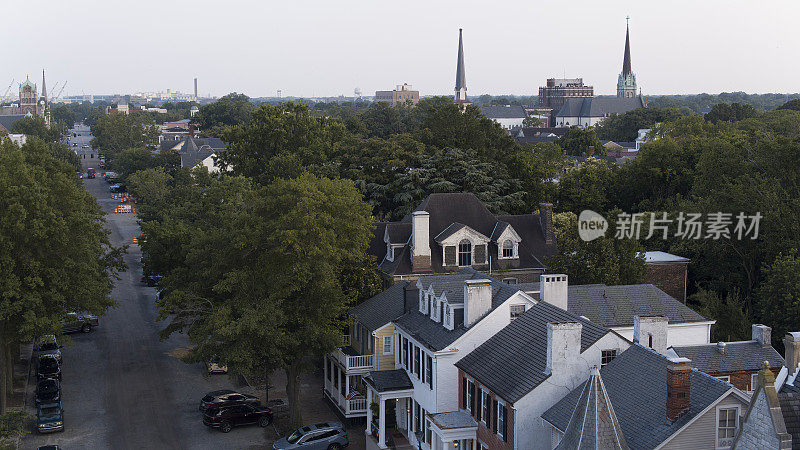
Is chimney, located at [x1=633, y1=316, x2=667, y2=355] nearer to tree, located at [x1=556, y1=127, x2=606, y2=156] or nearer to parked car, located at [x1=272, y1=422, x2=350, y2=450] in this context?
parked car, located at [x1=272, y1=422, x2=350, y2=450]

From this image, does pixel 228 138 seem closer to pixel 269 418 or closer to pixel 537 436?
pixel 269 418

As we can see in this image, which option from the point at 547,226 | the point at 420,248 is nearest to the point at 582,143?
the point at 547,226

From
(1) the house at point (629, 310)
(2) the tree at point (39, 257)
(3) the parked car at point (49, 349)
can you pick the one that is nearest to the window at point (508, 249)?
(1) the house at point (629, 310)

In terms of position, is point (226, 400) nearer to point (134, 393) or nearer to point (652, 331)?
point (134, 393)

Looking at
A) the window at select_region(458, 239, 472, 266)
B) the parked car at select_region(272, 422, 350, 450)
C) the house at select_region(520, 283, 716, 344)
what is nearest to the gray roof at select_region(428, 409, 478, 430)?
the parked car at select_region(272, 422, 350, 450)

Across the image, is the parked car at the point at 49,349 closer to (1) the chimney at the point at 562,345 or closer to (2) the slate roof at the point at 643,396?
(1) the chimney at the point at 562,345

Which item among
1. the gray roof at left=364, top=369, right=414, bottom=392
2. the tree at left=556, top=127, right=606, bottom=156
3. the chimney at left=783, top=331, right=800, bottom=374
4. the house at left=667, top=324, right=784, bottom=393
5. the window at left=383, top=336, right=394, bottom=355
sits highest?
the tree at left=556, top=127, right=606, bottom=156

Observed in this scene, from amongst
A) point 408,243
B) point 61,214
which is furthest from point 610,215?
point 61,214
